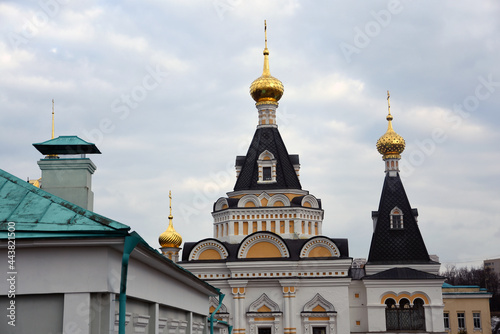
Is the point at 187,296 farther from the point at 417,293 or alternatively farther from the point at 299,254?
the point at 417,293

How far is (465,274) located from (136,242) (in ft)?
212

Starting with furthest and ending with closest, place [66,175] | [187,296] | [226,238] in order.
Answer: [226,238]
[187,296]
[66,175]

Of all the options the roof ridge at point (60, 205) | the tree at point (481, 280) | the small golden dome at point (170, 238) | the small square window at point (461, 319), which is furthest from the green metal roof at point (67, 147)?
the tree at point (481, 280)

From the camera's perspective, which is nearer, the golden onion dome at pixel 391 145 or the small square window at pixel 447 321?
→ the golden onion dome at pixel 391 145

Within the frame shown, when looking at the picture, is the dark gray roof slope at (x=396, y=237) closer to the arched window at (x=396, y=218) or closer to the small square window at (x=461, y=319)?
the arched window at (x=396, y=218)

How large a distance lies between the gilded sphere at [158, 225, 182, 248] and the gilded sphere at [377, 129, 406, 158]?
11343 mm

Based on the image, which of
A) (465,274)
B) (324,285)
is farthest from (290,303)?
(465,274)

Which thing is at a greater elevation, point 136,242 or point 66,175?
point 66,175

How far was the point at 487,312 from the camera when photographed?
2930 centimetres

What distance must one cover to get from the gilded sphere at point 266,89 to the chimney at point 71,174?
68.5ft

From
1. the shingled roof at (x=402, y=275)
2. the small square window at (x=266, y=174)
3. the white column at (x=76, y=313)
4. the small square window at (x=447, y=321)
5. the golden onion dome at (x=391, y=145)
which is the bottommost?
the white column at (x=76, y=313)

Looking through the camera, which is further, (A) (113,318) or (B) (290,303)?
(B) (290,303)

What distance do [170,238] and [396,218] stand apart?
12065 millimetres

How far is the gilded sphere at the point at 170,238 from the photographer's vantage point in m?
33.4
